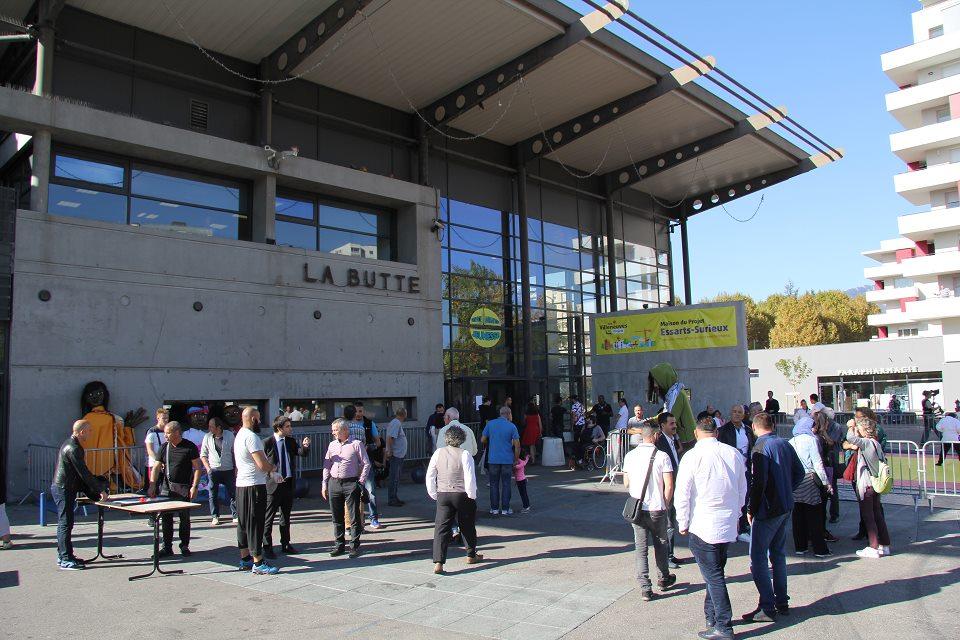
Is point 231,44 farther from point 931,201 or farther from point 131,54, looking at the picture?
point 931,201

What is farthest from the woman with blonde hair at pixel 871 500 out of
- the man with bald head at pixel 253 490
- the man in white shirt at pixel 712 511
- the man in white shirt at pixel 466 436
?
the man with bald head at pixel 253 490

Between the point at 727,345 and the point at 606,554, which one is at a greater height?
the point at 727,345

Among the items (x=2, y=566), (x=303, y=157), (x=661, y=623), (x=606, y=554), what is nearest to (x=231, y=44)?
(x=303, y=157)

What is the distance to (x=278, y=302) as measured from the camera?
1697cm

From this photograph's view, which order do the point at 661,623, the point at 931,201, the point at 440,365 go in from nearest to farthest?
1. the point at 661,623
2. the point at 440,365
3. the point at 931,201

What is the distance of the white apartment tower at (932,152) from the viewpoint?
41219 millimetres

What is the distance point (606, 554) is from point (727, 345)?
14346mm

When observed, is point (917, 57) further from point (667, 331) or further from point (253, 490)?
point (253, 490)

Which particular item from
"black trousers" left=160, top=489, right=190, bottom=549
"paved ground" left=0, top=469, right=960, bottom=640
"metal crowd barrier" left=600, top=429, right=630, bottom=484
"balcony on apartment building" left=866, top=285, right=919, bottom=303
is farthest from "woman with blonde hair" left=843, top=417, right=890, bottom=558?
"balcony on apartment building" left=866, top=285, right=919, bottom=303

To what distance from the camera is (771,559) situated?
621 centimetres

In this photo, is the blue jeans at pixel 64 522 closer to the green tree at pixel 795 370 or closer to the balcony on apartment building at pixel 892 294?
the green tree at pixel 795 370

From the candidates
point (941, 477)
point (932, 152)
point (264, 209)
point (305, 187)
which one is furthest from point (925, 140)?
point (264, 209)

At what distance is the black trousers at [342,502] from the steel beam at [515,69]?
13419 mm

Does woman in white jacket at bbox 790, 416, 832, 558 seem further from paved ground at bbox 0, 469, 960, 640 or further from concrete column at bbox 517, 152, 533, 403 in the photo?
concrete column at bbox 517, 152, 533, 403
